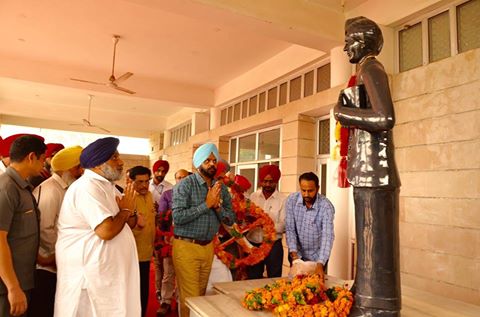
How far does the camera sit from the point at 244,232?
9.99ft

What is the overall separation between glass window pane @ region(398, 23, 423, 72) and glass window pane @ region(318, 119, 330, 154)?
5.32 feet

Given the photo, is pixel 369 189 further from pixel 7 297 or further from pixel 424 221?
pixel 424 221

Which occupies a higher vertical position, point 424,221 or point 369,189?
point 369,189

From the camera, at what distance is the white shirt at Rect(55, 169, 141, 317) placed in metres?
1.83

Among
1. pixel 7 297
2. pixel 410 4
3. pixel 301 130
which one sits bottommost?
pixel 7 297

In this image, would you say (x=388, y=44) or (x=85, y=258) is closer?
(x=85, y=258)

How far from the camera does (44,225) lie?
86.0 inches

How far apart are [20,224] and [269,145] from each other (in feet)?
17.4

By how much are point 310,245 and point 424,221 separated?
4.98ft

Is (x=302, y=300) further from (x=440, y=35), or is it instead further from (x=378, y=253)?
(x=440, y=35)

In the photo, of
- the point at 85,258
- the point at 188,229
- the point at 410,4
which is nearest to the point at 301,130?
the point at 410,4

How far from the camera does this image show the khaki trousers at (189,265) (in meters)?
2.39

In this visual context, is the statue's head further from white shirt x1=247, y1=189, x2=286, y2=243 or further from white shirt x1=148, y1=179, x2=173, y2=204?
white shirt x1=148, y1=179, x2=173, y2=204

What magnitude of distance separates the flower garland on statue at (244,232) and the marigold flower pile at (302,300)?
0.83 metres
